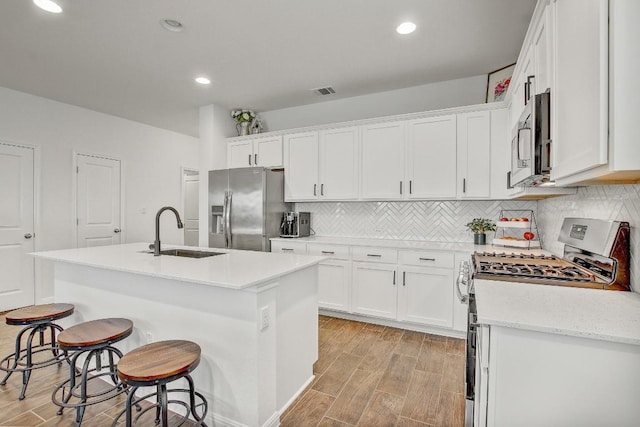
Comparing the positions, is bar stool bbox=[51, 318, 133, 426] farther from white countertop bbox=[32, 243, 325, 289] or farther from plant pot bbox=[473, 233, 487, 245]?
plant pot bbox=[473, 233, 487, 245]

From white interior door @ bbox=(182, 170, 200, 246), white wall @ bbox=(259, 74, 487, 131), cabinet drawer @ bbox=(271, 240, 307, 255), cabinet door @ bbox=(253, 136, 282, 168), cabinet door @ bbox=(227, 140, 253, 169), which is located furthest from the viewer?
white interior door @ bbox=(182, 170, 200, 246)

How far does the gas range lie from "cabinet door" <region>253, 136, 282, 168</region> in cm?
286

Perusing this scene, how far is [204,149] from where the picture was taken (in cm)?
449

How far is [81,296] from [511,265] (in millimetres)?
3068

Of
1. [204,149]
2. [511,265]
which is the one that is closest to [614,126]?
[511,265]

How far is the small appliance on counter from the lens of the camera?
13.3 feet

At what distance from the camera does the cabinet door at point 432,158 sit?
3.31 m

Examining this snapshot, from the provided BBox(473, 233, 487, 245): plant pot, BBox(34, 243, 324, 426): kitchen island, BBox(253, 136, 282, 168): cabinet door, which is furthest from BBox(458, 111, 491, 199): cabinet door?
BBox(253, 136, 282, 168): cabinet door

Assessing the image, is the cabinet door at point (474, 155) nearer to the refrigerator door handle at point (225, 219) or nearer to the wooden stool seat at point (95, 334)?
the refrigerator door handle at point (225, 219)

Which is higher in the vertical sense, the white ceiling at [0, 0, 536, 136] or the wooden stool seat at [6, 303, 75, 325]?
the white ceiling at [0, 0, 536, 136]

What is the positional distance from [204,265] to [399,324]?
2217 millimetres

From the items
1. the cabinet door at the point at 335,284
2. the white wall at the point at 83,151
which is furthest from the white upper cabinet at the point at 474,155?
the white wall at the point at 83,151

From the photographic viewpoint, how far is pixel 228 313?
68.4 inches

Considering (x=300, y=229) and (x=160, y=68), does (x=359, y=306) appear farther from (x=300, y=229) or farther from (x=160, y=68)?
(x=160, y=68)
